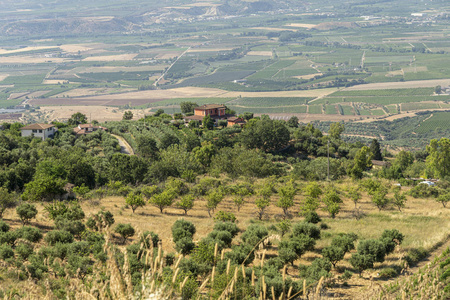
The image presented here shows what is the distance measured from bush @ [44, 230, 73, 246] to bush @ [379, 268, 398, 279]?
13.1m

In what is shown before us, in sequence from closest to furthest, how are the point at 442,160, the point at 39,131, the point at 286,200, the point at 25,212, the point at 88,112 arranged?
the point at 25,212
the point at 286,200
the point at 442,160
the point at 39,131
the point at 88,112

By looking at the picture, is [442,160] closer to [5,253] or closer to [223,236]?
[223,236]

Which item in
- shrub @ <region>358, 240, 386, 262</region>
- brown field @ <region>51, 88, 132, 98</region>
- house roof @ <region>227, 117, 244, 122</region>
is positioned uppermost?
brown field @ <region>51, 88, 132, 98</region>

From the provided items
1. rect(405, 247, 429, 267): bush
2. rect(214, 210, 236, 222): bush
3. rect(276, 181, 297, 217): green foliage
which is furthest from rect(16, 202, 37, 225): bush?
rect(405, 247, 429, 267): bush

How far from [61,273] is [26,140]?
1808 inches

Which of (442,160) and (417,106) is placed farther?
(417,106)

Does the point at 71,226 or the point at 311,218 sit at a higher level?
the point at 71,226

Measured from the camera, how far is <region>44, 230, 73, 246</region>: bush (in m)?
19.5

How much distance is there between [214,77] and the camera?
191 metres

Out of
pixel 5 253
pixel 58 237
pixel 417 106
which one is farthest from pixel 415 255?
pixel 417 106

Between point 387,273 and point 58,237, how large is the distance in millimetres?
13736

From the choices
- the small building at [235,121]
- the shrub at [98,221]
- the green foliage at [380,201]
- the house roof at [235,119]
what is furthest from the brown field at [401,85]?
the shrub at [98,221]

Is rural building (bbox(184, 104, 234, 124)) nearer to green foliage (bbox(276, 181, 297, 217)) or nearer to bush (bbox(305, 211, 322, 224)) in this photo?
green foliage (bbox(276, 181, 297, 217))

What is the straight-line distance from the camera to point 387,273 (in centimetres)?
1898
